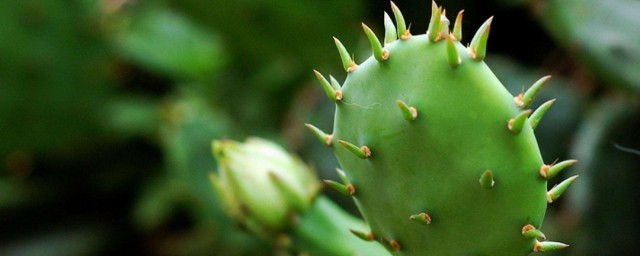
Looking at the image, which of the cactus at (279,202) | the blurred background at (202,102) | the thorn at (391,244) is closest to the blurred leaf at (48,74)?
the blurred background at (202,102)

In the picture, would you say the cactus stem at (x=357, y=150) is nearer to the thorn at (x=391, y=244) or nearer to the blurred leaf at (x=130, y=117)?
the thorn at (x=391, y=244)

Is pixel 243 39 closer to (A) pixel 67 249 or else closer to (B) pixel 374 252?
(A) pixel 67 249

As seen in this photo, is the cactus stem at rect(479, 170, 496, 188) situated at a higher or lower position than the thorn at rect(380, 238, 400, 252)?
higher

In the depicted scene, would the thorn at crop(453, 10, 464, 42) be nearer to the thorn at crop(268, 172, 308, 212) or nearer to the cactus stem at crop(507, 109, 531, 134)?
the cactus stem at crop(507, 109, 531, 134)

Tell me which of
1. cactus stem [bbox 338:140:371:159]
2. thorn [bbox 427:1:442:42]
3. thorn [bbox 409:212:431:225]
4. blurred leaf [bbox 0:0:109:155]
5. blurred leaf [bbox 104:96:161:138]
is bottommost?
thorn [bbox 409:212:431:225]

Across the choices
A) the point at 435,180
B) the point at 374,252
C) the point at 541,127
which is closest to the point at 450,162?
the point at 435,180

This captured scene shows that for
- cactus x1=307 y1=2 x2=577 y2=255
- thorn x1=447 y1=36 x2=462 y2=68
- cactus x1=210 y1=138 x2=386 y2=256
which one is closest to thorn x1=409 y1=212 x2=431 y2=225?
cactus x1=307 y1=2 x2=577 y2=255
